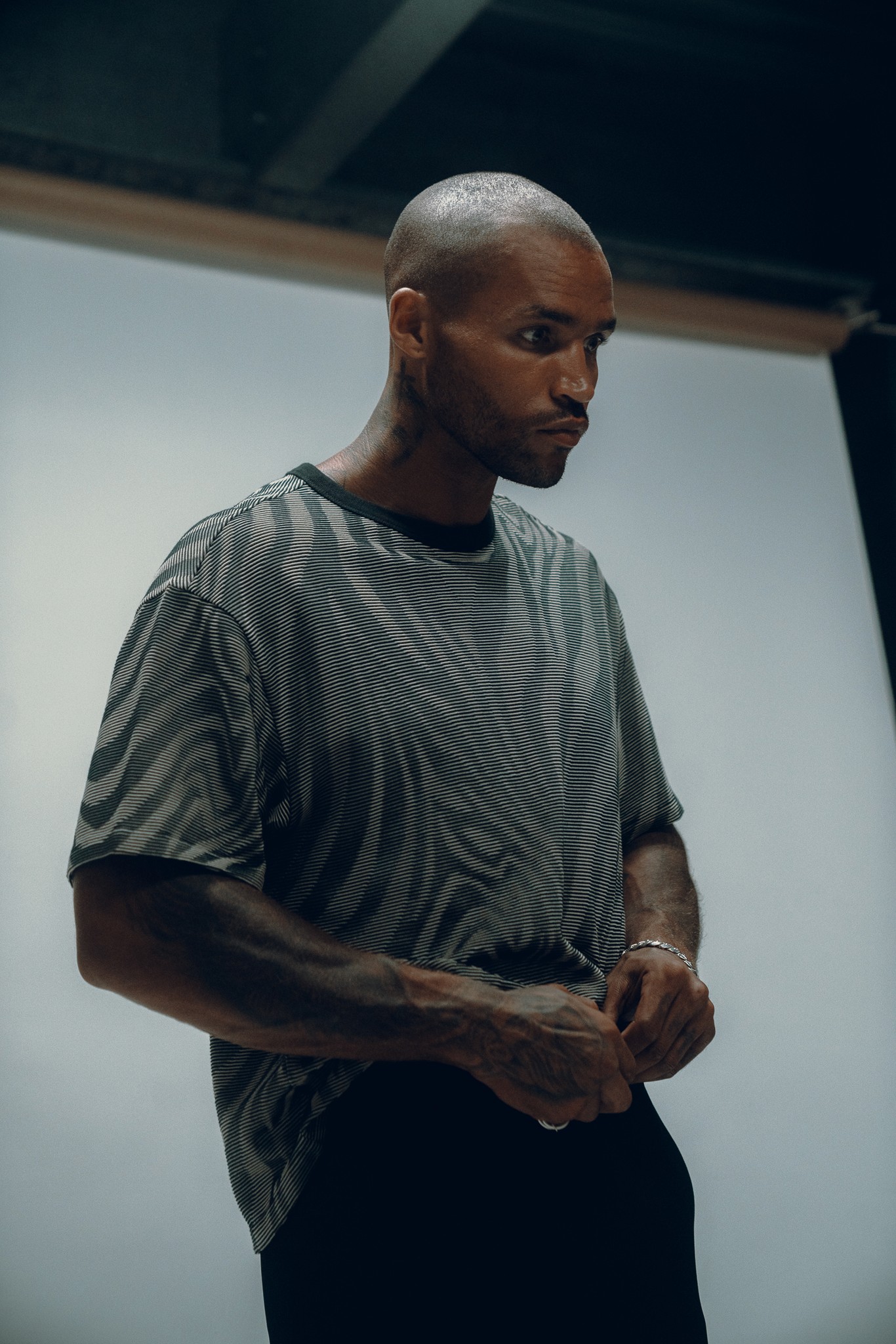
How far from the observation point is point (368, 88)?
192 centimetres

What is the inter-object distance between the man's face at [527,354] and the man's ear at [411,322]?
0.02 metres

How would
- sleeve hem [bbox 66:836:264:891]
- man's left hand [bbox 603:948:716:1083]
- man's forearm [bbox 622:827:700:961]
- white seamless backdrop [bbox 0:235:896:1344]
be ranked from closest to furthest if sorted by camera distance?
sleeve hem [bbox 66:836:264:891], man's left hand [bbox 603:948:716:1083], man's forearm [bbox 622:827:700:961], white seamless backdrop [bbox 0:235:896:1344]

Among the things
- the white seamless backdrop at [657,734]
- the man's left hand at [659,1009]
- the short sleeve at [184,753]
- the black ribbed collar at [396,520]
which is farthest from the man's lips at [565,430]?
the white seamless backdrop at [657,734]

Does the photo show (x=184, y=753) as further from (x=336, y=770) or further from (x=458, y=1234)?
(x=458, y=1234)

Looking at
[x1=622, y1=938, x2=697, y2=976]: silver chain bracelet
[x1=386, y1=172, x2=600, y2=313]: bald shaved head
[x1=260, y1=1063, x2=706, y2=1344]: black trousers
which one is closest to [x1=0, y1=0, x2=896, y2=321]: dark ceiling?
[x1=386, y1=172, x2=600, y2=313]: bald shaved head

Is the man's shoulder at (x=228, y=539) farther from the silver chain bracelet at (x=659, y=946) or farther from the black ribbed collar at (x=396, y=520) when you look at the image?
the silver chain bracelet at (x=659, y=946)

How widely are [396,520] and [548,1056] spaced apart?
40cm

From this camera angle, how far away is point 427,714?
950mm

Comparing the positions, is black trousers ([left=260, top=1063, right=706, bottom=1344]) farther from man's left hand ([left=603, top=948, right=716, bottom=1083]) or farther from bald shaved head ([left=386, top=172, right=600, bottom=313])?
bald shaved head ([left=386, top=172, right=600, bottom=313])

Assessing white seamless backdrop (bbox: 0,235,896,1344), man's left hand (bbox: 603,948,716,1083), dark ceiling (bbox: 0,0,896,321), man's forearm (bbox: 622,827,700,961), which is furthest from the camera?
dark ceiling (bbox: 0,0,896,321)

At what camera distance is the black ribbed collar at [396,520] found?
3.32ft

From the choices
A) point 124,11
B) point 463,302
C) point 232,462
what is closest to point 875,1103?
point 232,462

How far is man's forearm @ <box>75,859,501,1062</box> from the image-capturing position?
2.75 ft

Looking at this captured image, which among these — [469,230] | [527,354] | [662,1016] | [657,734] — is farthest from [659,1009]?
[657,734]
